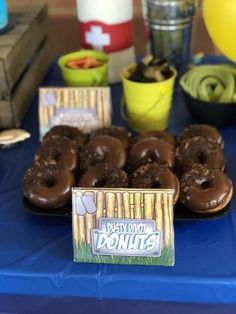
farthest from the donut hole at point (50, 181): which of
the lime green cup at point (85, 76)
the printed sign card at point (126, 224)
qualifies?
the lime green cup at point (85, 76)

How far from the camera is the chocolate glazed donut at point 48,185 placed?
70cm

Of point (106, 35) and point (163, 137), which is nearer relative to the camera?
point (163, 137)

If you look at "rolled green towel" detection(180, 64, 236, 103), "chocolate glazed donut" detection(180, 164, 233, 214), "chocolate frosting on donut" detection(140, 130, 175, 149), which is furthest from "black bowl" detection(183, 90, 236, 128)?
"chocolate glazed donut" detection(180, 164, 233, 214)

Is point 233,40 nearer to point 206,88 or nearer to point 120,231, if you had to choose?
point 206,88

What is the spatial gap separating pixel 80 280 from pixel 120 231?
0.08m

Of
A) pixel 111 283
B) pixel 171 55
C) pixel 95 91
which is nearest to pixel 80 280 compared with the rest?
pixel 111 283

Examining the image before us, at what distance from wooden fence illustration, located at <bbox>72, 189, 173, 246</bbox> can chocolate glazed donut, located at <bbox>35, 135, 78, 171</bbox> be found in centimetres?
15

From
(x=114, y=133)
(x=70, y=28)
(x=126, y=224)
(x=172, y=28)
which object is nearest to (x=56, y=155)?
(x=114, y=133)

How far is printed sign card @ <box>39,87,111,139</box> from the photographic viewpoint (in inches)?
35.9

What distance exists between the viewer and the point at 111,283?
2.08 ft

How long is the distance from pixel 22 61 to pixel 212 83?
0.40m

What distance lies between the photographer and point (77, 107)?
916 millimetres

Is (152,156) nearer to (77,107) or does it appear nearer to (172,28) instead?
(77,107)

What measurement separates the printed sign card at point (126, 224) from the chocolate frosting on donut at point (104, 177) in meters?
0.07
